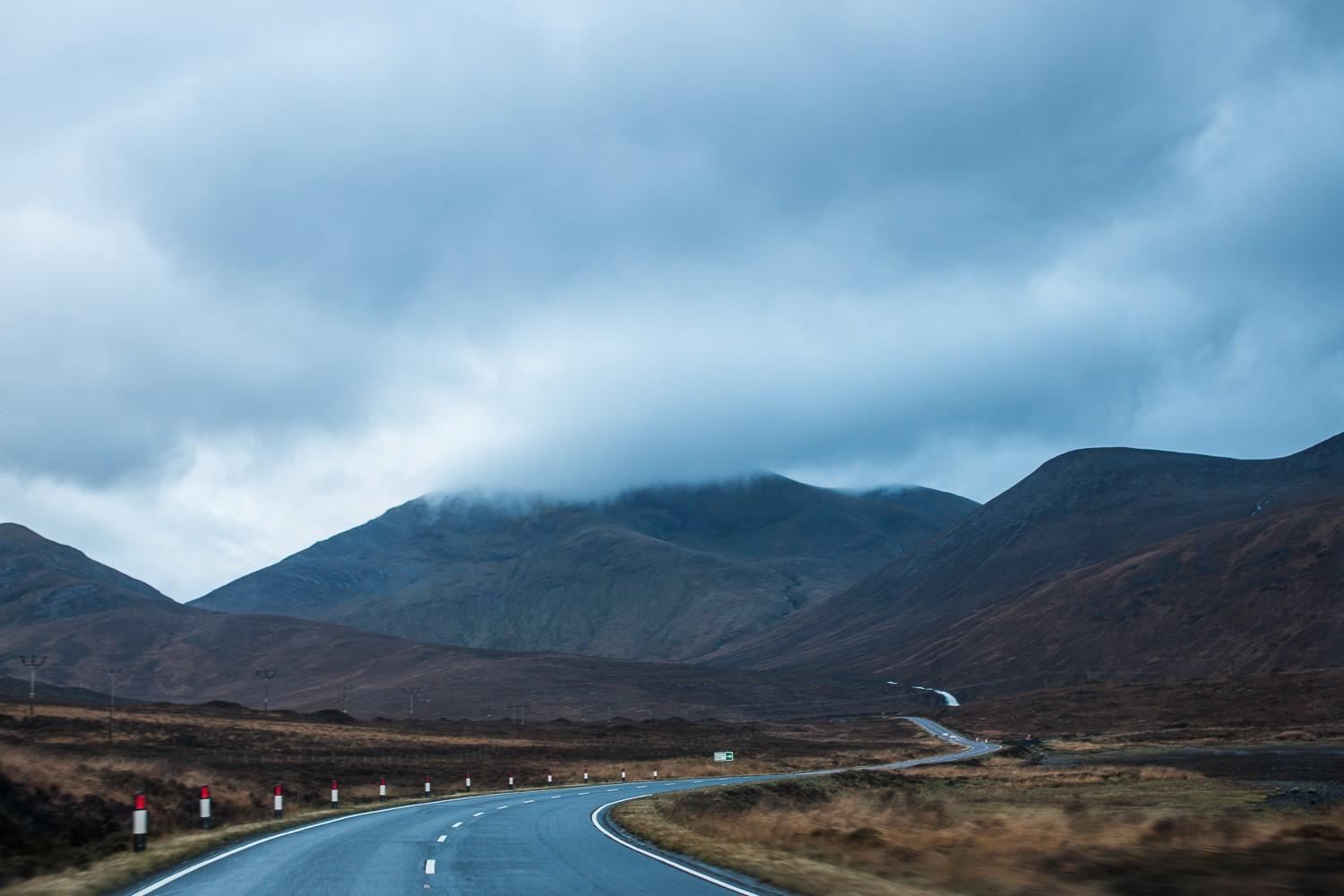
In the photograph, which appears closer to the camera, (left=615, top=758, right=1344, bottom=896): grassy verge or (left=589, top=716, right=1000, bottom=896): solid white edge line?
(left=615, top=758, right=1344, bottom=896): grassy verge

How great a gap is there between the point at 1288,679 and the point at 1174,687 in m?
14.8

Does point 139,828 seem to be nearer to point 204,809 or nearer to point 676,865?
point 204,809

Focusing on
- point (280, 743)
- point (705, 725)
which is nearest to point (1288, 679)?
point (705, 725)

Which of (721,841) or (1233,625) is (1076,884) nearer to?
(721,841)

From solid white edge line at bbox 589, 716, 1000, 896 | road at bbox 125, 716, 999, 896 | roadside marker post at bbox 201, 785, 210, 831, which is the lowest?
solid white edge line at bbox 589, 716, 1000, 896

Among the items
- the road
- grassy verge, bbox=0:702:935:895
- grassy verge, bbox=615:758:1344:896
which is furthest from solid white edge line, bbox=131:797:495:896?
grassy verge, bbox=615:758:1344:896

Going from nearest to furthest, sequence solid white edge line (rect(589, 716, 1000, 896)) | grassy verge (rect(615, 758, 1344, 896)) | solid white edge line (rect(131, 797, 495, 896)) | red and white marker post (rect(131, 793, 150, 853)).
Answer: grassy verge (rect(615, 758, 1344, 896)) → solid white edge line (rect(131, 797, 495, 896)) → solid white edge line (rect(589, 716, 1000, 896)) → red and white marker post (rect(131, 793, 150, 853))

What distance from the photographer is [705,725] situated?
146375 mm

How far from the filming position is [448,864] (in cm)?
1977

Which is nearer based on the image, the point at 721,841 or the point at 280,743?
the point at 721,841

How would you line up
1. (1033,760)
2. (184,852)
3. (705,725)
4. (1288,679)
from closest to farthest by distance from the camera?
1. (184,852)
2. (1033,760)
3. (1288,679)
4. (705,725)

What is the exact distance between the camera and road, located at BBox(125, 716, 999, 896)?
53.9 feet

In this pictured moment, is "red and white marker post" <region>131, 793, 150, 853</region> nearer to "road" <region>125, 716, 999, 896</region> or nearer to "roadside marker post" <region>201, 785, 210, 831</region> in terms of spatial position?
"road" <region>125, 716, 999, 896</region>

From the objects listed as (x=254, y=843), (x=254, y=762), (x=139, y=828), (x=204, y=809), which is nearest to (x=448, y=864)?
(x=139, y=828)
